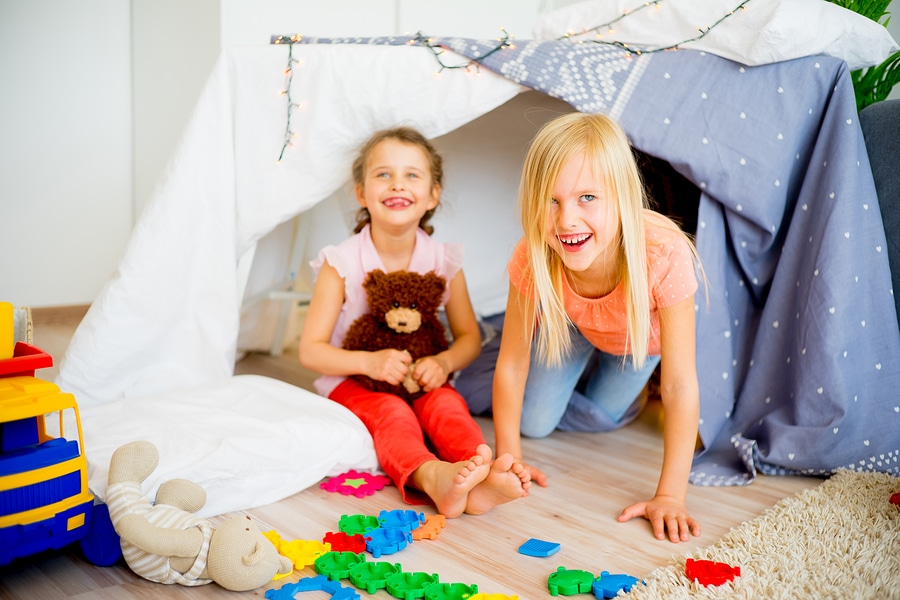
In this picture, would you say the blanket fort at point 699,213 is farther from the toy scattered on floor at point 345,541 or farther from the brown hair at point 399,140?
the toy scattered on floor at point 345,541

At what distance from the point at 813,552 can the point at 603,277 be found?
489 mm

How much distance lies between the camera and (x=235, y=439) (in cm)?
116

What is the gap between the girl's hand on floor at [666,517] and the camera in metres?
1.04

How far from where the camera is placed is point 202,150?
140 cm

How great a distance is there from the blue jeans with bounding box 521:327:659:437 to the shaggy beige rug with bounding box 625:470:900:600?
399 millimetres

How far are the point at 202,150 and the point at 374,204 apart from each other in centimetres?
34

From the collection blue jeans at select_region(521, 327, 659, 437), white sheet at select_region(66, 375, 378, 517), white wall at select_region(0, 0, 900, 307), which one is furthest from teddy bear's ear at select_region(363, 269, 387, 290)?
white wall at select_region(0, 0, 900, 307)


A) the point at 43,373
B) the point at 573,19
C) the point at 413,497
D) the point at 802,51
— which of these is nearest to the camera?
the point at 413,497

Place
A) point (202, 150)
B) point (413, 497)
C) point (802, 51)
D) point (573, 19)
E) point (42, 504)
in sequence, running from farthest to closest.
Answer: point (573, 19)
point (202, 150)
point (802, 51)
point (413, 497)
point (42, 504)

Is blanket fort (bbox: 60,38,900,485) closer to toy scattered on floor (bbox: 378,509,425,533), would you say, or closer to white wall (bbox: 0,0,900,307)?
toy scattered on floor (bbox: 378,509,425,533)

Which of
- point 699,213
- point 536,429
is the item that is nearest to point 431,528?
point 536,429

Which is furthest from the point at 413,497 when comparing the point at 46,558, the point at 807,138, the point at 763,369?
the point at 807,138

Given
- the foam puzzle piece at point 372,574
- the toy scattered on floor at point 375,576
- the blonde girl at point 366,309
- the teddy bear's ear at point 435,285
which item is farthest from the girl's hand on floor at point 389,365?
the foam puzzle piece at point 372,574

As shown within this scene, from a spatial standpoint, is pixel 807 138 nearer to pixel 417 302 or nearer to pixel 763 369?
pixel 763 369
